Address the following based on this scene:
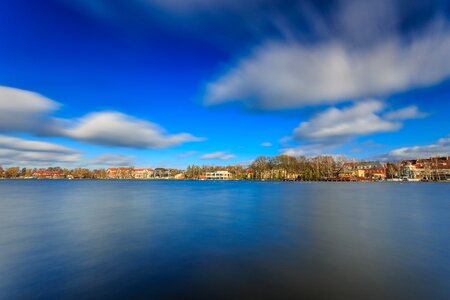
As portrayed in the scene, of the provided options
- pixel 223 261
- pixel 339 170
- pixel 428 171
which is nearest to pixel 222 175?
pixel 339 170

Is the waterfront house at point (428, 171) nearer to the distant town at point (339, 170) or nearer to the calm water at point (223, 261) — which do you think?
the distant town at point (339, 170)

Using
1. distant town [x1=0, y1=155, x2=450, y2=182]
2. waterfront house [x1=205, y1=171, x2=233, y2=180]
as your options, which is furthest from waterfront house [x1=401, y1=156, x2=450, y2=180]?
waterfront house [x1=205, y1=171, x2=233, y2=180]

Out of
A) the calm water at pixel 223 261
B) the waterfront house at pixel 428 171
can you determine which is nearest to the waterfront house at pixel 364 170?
the waterfront house at pixel 428 171

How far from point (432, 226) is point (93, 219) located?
922 inches

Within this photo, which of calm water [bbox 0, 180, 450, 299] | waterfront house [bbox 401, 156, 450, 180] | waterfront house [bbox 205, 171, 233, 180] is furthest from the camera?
waterfront house [bbox 205, 171, 233, 180]

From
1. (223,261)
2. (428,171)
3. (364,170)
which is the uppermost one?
(364,170)

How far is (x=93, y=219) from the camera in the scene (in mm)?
18484

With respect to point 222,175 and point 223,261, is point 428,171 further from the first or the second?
point 223,261

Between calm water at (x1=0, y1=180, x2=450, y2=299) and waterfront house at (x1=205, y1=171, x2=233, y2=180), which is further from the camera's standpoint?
waterfront house at (x1=205, y1=171, x2=233, y2=180)

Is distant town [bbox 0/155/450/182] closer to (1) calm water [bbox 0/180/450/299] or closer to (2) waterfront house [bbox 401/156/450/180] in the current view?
(2) waterfront house [bbox 401/156/450/180]

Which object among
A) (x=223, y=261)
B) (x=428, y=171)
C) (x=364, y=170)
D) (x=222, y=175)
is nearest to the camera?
(x=223, y=261)

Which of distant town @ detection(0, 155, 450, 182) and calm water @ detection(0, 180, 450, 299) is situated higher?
distant town @ detection(0, 155, 450, 182)

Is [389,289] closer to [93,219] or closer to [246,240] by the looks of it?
[246,240]

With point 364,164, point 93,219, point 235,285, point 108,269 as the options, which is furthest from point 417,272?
point 364,164
